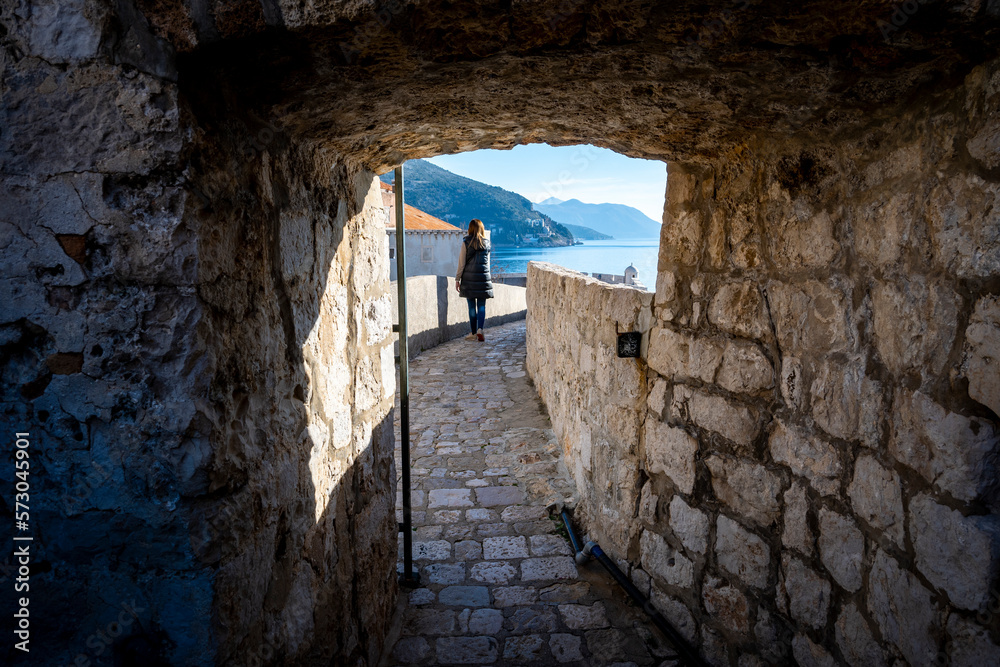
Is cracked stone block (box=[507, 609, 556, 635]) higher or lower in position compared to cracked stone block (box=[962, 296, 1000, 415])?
lower

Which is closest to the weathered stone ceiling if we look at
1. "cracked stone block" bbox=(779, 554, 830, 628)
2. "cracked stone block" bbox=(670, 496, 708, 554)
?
"cracked stone block" bbox=(779, 554, 830, 628)

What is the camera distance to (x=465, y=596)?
2734 mm

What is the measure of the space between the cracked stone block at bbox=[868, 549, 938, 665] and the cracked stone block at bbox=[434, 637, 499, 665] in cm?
148

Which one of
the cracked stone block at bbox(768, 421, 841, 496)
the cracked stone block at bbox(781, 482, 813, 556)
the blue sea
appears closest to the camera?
the cracked stone block at bbox(768, 421, 841, 496)

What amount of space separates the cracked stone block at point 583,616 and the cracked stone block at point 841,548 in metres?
1.17

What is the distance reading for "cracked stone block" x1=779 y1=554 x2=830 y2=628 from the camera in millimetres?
1720

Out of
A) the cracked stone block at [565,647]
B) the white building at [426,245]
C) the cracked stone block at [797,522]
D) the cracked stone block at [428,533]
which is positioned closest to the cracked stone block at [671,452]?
the cracked stone block at [797,522]

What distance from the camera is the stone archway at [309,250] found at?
108 centimetres

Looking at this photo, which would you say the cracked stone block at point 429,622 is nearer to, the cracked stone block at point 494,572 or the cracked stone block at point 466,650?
the cracked stone block at point 466,650

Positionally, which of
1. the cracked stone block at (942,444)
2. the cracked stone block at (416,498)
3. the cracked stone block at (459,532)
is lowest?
the cracked stone block at (459,532)

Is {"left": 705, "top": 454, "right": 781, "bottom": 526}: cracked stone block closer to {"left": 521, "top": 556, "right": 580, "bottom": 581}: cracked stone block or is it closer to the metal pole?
{"left": 521, "top": 556, "right": 580, "bottom": 581}: cracked stone block

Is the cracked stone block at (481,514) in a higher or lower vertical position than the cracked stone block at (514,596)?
higher

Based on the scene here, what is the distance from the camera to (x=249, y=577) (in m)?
1.33

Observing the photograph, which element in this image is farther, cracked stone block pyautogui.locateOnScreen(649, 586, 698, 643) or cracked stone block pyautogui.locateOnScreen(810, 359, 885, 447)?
cracked stone block pyautogui.locateOnScreen(649, 586, 698, 643)
